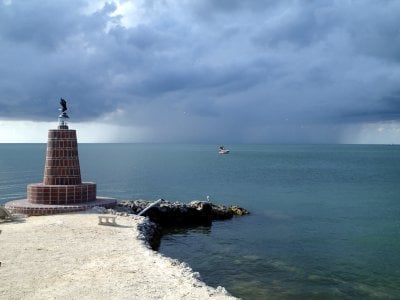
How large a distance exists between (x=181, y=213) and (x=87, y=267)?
842 inches

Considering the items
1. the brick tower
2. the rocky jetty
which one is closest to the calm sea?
the rocky jetty

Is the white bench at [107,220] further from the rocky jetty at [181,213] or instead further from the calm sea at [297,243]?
the rocky jetty at [181,213]

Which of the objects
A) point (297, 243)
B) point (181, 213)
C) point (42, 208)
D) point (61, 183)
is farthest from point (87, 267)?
point (181, 213)

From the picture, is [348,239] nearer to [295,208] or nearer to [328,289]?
[328,289]

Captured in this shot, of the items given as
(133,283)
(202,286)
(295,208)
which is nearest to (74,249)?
(133,283)

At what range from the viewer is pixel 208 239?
29.9 m

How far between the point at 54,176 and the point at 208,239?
12.2 m

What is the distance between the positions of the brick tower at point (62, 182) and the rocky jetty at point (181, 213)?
5292mm

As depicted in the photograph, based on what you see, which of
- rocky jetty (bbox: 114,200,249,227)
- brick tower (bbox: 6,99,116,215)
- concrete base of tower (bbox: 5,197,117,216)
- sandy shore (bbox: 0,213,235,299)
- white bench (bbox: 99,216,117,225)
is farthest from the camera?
rocky jetty (bbox: 114,200,249,227)

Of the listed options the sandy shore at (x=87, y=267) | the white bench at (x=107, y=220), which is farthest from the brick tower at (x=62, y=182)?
the sandy shore at (x=87, y=267)

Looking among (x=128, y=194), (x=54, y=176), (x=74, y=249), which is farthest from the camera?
(x=128, y=194)

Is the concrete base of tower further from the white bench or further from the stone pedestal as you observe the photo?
the white bench

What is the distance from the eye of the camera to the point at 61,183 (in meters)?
29.3

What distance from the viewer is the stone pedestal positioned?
93.3 feet
